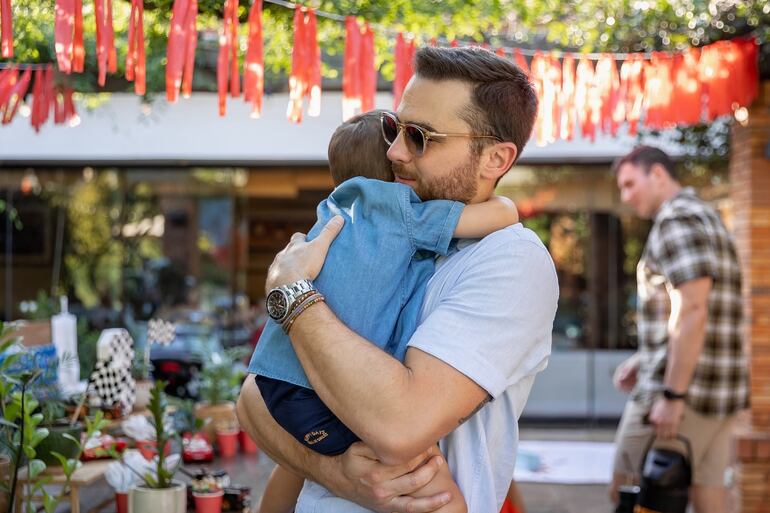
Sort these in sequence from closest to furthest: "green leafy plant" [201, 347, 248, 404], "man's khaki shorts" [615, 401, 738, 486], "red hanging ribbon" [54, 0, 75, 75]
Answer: "red hanging ribbon" [54, 0, 75, 75] < "man's khaki shorts" [615, 401, 738, 486] < "green leafy plant" [201, 347, 248, 404]

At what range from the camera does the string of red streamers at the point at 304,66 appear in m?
3.96

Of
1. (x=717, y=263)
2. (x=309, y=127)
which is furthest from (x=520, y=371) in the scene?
(x=309, y=127)

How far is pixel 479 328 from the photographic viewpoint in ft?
5.65

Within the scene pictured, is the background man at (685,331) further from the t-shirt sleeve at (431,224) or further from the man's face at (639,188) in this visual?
the t-shirt sleeve at (431,224)

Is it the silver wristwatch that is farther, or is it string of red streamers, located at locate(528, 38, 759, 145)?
string of red streamers, located at locate(528, 38, 759, 145)

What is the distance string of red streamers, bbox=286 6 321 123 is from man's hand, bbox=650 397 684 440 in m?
2.20

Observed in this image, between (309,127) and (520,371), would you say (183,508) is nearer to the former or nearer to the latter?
(520,371)

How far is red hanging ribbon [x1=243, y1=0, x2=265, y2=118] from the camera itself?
12.2ft

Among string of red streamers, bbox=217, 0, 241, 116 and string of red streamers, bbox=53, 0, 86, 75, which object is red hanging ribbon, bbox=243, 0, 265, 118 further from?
string of red streamers, bbox=53, 0, 86, 75

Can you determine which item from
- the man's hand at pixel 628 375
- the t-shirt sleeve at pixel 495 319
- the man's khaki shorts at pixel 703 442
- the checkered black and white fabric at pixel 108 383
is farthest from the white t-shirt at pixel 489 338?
the man's hand at pixel 628 375

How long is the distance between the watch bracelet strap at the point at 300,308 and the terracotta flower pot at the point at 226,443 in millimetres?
3172

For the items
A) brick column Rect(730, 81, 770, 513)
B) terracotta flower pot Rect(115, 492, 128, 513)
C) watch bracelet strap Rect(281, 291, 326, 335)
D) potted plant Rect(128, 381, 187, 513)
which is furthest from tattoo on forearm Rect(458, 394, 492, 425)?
brick column Rect(730, 81, 770, 513)

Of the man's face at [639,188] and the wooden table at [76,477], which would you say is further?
the man's face at [639,188]

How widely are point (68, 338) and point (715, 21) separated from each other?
3.80 m
